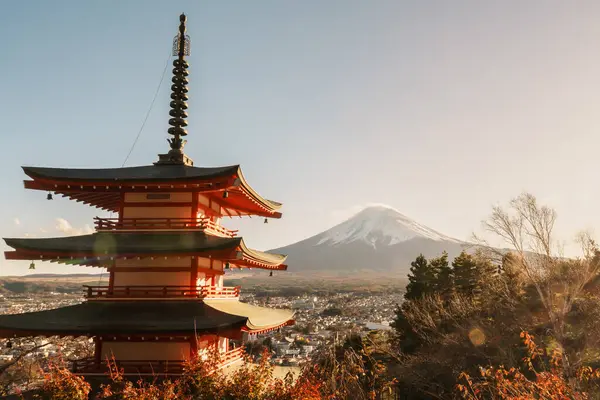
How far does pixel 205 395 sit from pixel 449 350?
2359 centimetres

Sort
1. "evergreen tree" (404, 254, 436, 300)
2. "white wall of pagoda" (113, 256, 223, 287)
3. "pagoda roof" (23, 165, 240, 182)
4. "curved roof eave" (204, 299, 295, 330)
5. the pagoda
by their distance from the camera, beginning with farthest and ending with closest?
"evergreen tree" (404, 254, 436, 300) < "white wall of pagoda" (113, 256, 223, 287) < "curved roof eave" (204, 299, 295, 330) < "pagoda roof" (23, 165, 240, 182) < the pagoda

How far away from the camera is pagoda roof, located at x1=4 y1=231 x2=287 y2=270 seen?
12609 millimetres

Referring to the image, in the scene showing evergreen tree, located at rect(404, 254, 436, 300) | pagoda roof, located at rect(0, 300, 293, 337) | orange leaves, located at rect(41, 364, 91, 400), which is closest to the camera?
orange leaves, located at rect(41, 364, 91, 400)

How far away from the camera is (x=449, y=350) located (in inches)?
1168

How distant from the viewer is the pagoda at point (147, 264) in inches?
484

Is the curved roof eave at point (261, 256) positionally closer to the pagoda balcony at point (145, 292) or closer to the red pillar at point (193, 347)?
the pagoda balcony at point (145, 292)

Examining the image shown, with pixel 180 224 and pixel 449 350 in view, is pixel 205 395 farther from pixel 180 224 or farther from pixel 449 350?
pixel 449 350

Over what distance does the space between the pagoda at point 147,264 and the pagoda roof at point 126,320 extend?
0.03 m

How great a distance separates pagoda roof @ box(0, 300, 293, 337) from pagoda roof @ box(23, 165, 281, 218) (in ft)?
11.7

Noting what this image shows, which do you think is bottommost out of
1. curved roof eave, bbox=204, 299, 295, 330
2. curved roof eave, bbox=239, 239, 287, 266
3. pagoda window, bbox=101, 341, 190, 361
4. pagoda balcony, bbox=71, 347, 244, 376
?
pagoda balcony, bbox=71, 347, 244, 376

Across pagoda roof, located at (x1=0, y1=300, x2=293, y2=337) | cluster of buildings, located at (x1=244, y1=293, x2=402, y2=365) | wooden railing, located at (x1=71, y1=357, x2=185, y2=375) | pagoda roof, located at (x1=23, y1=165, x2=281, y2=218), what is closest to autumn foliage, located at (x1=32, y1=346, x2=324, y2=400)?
pagoda roof, located at (x1=0, y1=300, x2=293, y2=337)

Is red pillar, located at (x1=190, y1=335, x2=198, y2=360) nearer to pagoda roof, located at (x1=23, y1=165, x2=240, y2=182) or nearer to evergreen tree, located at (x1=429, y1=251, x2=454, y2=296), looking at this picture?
pagoda roof, located at (x1=23, y1=165, x2=240, y2=182)

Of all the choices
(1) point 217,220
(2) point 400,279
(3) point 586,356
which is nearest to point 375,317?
(2) point 400,279

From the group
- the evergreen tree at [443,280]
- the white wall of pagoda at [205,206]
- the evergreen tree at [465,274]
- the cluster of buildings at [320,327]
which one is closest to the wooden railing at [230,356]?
the cluster of buildings at [320,327]
